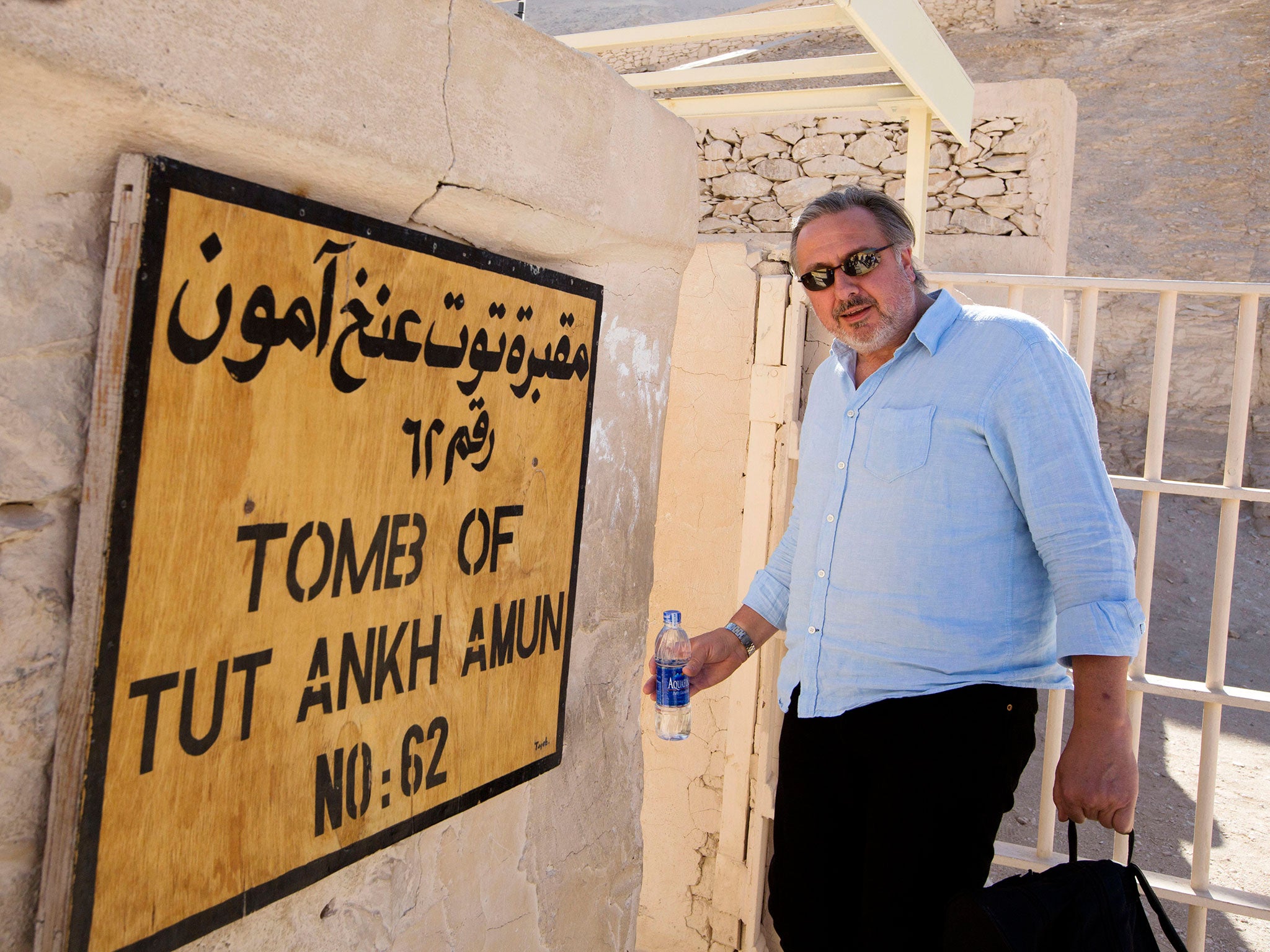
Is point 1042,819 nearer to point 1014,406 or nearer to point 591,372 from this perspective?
point 1014,406

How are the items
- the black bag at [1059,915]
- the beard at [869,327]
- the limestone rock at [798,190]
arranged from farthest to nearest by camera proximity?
the limestone rock at [798,190] → the beard at [869,327] → the black bag at [1059,915]

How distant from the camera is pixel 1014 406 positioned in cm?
157

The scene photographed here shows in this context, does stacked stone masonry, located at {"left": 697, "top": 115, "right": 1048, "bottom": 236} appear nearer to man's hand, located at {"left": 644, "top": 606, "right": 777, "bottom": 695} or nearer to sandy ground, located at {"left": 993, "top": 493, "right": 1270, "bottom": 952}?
sandy ground, located at {"left": 993, "top": 493, "right": 1270, "bottom": 952}

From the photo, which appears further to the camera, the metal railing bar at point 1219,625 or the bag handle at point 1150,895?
the metal railing bar at point 1219,625

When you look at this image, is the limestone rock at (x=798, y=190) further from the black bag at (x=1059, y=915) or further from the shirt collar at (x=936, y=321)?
the black bag at (x=1059, y=915)

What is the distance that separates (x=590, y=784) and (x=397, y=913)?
49cm

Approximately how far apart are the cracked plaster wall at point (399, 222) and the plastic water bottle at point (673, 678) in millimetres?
90

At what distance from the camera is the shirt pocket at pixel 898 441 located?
164cm

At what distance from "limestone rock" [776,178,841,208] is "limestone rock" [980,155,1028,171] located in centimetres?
130

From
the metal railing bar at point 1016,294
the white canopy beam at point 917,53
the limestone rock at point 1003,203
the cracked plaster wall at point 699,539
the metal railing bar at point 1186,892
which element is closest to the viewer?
the white canopy beam at point 917,53

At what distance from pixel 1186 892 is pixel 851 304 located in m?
2.17

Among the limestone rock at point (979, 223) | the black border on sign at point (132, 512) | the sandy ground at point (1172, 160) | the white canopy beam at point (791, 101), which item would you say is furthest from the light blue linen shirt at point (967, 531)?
the limestone rock at point (979, 223)

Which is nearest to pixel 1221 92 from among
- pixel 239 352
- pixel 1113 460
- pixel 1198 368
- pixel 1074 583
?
pixel 1198 368

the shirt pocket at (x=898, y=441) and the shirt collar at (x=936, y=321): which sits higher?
the shirt collar at (x=936, y=321)
